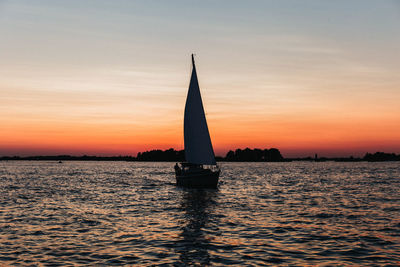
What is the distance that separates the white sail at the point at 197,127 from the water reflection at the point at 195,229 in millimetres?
6064

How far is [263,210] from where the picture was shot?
107ft

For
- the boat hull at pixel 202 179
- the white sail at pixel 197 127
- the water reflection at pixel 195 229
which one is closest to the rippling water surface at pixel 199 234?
the water reflection at pixel 195 229

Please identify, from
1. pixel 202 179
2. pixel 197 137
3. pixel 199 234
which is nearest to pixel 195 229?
pixel 199 234

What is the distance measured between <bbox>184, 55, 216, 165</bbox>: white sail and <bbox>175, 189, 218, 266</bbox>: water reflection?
19.9ft

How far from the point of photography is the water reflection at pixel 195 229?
672 inches

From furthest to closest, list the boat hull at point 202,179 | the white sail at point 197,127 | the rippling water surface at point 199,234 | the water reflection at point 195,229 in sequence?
the boat hull at point 202,179 < the white sail at point 197,127 < the water reflection at point 195,229 < the rippling water surface at point 199,234

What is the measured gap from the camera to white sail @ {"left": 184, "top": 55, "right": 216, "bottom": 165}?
48219mm

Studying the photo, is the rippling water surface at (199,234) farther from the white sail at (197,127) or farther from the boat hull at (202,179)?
the boat hull at (202,179)

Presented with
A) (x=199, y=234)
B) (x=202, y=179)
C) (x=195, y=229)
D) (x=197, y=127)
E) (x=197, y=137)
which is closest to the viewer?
(x=199, y=234)

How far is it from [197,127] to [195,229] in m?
25.7

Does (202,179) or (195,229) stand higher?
(202,179)

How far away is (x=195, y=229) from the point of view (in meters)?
23.8

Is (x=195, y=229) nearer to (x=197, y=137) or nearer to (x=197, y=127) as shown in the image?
(x=197, y=137)

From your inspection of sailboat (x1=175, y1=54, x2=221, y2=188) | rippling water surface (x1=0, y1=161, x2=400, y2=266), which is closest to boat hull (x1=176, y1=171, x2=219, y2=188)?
sailboat (x1=175, y1=54, x2=221, y2=188)
